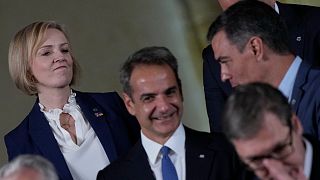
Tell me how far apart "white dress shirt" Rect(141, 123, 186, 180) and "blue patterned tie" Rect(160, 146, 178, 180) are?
16mm

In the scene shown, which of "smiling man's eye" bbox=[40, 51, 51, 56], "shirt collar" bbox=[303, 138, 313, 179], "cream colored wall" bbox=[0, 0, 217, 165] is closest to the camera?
"shirt collar" bbox=[303, 138, 313, 179]

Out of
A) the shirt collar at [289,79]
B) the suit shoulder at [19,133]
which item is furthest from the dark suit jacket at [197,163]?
the suit shoulder at [19,133]

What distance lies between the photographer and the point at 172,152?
2717 millimetres

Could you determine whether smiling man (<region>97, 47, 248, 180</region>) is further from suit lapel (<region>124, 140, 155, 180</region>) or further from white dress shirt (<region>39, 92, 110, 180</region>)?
white dress shirt (<region>39, 92, 110, 180</region>)

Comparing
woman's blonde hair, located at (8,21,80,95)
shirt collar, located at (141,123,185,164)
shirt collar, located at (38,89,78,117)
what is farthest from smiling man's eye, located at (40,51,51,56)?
shirt collar, located at (141,123,185,164)

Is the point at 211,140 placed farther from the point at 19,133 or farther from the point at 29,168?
the point at 19,133

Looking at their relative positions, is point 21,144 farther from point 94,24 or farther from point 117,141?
point 94,24

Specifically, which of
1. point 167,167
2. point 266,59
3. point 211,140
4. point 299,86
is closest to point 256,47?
point 266,59

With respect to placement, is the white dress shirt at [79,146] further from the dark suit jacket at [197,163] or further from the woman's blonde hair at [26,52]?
the dark suit jacket at [197,163]

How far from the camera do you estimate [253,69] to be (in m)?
2.64

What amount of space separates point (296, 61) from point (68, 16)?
7.07 ft

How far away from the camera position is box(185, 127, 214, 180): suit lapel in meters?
2.67

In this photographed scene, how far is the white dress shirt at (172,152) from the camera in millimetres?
2709

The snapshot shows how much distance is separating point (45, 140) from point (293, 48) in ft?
2.83
